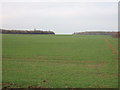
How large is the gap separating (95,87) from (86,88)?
61cm

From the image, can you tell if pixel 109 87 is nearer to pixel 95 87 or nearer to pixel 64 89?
pixel 95 87

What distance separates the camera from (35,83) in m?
12.4

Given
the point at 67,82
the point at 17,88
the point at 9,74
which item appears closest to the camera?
the point at 17,88

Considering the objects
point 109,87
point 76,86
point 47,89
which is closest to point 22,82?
point 47,89

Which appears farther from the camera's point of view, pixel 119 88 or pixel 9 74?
pixel 9 74

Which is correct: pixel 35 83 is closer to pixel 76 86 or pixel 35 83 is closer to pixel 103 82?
pixel 76 86

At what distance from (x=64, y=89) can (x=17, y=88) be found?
253 cm

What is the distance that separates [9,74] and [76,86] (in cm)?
603

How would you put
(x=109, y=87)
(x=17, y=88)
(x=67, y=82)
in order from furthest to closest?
(x=67, y=82), (x=109, y=87), (x=17, y=88)

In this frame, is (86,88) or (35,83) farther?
(35,83)

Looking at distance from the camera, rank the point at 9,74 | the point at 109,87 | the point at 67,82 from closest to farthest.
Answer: the point at 109,87
the point at 67,82
the point at 9,74

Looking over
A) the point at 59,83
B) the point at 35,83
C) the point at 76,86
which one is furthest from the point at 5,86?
the point at 76,86

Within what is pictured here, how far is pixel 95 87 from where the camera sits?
11695mm

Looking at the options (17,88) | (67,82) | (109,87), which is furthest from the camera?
(67,82)
